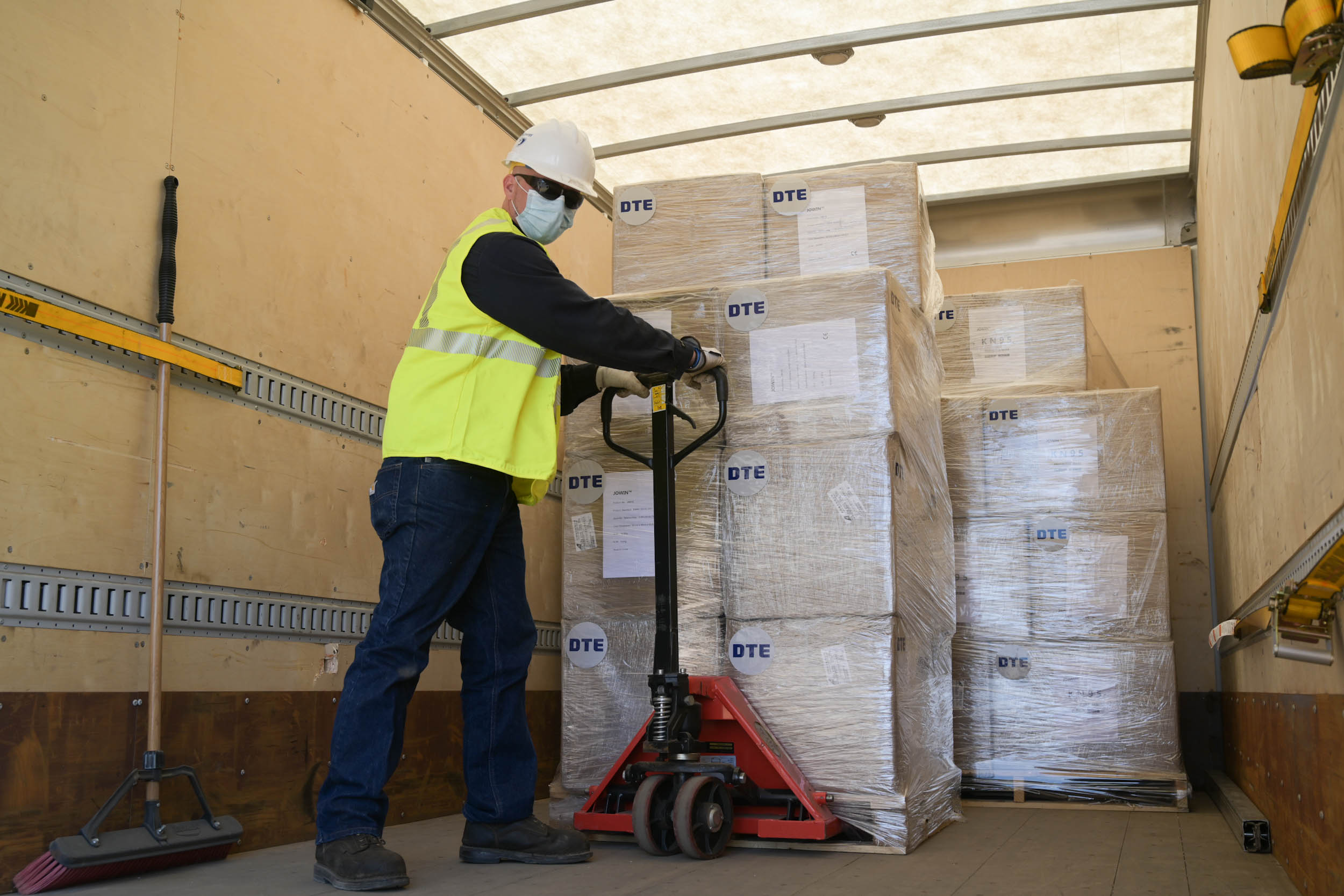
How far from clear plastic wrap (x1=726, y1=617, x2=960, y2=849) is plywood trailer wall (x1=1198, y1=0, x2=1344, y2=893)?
3.15 feet

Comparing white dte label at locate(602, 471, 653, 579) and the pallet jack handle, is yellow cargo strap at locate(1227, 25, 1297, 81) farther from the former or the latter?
white dte label at locate(602, 471, 653, 579)

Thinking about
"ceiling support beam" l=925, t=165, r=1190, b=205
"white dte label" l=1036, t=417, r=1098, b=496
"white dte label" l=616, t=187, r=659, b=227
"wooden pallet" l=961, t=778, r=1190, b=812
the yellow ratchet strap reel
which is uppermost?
"ceiling support beam" l=925, t=165, r=1190, b=205

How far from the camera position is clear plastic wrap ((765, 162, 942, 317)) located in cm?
368

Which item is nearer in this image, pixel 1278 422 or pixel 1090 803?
pixel 1278 422

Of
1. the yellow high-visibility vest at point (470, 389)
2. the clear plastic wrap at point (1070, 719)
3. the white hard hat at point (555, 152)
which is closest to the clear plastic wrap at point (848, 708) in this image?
the yellow high-visibility vest at point (470, 389)

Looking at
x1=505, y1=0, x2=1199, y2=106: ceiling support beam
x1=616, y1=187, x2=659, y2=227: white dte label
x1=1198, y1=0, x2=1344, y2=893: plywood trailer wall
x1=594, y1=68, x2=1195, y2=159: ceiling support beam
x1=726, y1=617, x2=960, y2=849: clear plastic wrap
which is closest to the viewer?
x1=1198, y1=0, x2=1344, y2=893: plywood trailer wall

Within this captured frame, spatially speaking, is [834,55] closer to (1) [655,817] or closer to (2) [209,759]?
(1) [655,817]

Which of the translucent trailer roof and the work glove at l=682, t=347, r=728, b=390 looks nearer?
the work glove at l=682, t=347, r=728, b=390

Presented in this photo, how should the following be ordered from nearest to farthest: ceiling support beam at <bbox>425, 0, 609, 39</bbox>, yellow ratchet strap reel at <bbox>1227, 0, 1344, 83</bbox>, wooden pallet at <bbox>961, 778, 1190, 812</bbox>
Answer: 1. yellow ratchet strap reel at <bbox>1227, 0, 1344, 83</bbox>
2. ceiling support beam at <bbox>425, 0, 609, 39</bbox>
3. wooden pallet at <bbox>961, 778, 1190, 812</bbox>

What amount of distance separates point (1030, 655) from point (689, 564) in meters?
1.86

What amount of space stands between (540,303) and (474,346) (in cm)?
20

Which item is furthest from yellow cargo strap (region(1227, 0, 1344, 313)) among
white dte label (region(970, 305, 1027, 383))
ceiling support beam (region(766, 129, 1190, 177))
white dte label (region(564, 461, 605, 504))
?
ceiling support beam (region(766, 129, 1190, 177))

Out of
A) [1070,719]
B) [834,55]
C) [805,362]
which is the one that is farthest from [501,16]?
[1070,719]

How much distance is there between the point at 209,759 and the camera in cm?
297
